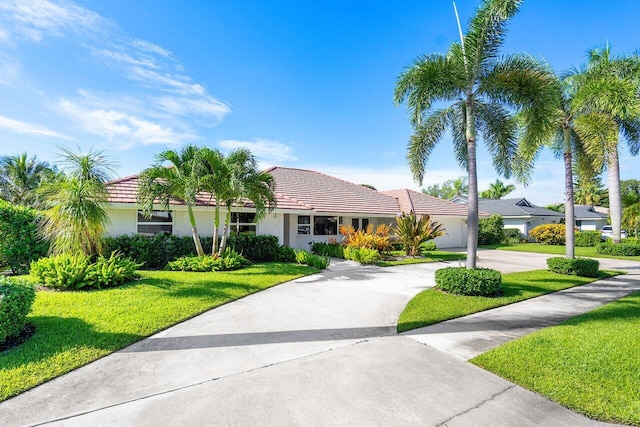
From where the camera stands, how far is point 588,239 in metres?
28.0

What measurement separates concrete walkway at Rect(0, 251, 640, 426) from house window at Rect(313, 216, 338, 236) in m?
13.7

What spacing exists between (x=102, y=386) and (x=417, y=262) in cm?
1437

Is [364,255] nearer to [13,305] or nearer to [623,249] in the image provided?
[13,305]

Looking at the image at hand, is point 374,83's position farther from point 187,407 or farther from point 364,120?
point 187,407

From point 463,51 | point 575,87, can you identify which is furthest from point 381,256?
point 575,87

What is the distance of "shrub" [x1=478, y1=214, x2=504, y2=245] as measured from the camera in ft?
93.5

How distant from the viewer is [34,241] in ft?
36.7

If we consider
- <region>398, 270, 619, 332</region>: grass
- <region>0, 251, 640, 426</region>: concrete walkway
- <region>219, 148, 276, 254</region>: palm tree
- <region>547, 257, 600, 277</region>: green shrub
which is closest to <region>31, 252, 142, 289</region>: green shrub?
<region>0, 251, 640, 426</region>: concrete walkway

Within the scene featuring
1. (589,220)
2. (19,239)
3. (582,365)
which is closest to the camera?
(582,365)

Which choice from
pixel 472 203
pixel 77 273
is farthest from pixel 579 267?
pixel 77 273

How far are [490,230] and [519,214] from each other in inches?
290

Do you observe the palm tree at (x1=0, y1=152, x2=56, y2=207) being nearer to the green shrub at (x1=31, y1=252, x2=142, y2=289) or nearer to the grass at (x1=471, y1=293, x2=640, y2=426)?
the green shrub at (x1=31, y1=252, x2=142, y2=289)

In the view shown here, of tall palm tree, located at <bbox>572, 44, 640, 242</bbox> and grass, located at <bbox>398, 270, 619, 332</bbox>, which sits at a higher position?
tall palm tree, located at <bbox>572, 44, 640, 242</bbox>

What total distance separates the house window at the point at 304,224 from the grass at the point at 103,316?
8717mm
